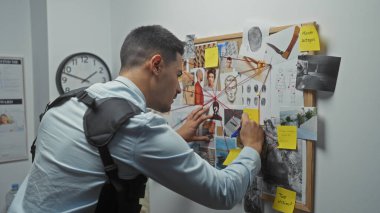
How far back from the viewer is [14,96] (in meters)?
2.10

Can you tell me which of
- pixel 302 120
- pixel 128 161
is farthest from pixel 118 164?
pixel 302 120

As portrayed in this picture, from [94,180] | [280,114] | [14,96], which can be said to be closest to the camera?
[94,180]

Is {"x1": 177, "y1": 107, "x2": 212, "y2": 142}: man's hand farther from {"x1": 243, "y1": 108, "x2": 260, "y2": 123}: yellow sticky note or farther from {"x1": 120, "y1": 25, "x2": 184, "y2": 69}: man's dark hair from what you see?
{"x1": 120, "y1": 25, "x2": 184, "y2": 69}: man's dark hair

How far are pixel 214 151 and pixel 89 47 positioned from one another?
1153 millimetres

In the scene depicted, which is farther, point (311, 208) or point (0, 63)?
point (0, 63)

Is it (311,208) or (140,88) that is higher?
(140,88)

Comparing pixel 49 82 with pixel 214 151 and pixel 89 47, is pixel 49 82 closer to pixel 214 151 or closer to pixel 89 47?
pixel 89 47

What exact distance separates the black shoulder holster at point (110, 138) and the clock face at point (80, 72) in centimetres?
110

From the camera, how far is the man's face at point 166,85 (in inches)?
40.9

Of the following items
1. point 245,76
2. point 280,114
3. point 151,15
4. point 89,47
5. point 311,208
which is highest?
point 151,15

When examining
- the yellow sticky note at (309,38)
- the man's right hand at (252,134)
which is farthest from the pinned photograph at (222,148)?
the yellow sticky note at (309,38)

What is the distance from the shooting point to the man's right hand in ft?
3.73

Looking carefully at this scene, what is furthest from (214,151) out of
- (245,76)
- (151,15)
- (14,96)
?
(14,96)

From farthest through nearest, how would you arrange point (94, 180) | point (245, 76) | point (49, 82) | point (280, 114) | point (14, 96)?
point (14, 96) < point (49, 82) < point (245, 76) < point (280, 114) < point (94, 180)
